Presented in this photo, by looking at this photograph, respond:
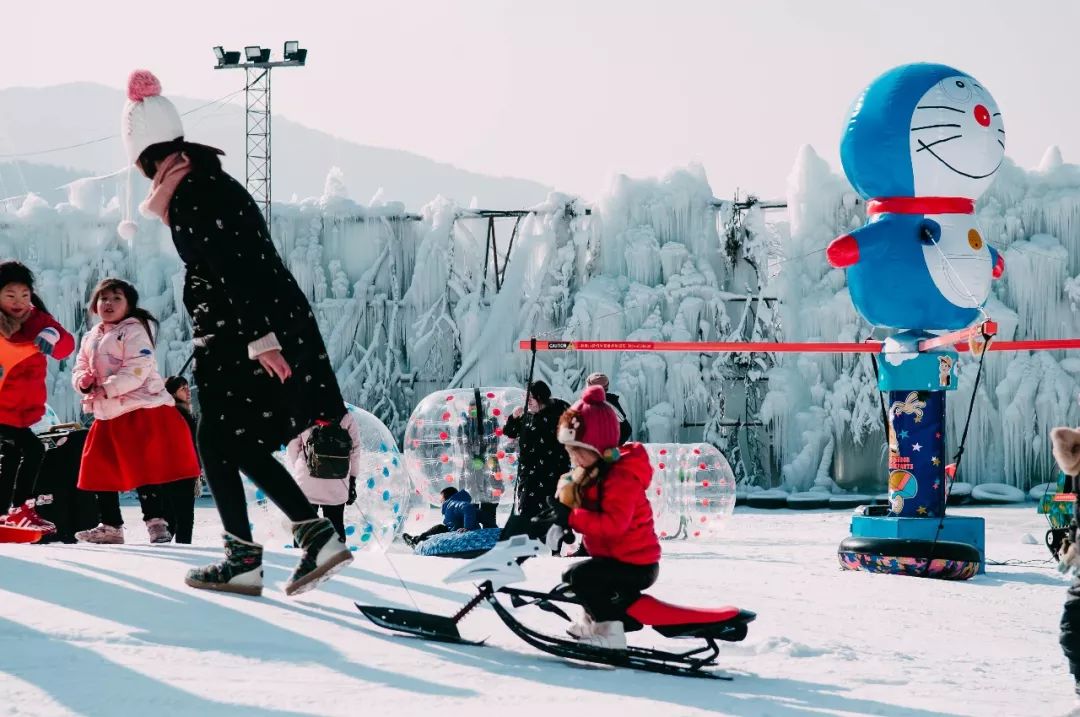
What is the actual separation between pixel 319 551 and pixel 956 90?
672cm

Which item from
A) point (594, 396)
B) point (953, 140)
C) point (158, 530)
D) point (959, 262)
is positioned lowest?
point (158, 530)

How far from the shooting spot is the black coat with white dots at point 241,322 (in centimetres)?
403

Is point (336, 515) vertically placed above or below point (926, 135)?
below

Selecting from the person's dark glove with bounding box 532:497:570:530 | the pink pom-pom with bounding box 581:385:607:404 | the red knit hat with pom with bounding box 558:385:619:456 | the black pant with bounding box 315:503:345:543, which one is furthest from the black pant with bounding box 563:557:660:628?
the black pant with bounding box 315:503:345:543

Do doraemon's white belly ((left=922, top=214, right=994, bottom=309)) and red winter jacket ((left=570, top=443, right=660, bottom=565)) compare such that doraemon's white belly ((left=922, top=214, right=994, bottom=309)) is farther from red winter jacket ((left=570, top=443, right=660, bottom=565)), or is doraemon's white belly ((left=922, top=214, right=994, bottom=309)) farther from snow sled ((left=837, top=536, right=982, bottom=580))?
red winter jacket ((left=570, top=443, right=660, bottom=565))

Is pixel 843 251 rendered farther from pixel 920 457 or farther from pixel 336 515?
pixel 336 515

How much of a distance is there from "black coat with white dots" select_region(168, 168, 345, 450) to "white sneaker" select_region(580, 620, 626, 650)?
1.14 metres

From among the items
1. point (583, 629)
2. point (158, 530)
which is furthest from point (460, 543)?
point (583, 629)

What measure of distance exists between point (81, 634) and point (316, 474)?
0.86m

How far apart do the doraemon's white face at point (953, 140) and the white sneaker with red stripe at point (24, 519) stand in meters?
6.28

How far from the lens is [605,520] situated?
4219mm

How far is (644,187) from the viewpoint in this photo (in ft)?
69.1

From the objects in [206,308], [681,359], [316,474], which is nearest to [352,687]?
[316,474]

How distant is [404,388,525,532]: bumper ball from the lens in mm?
10328
